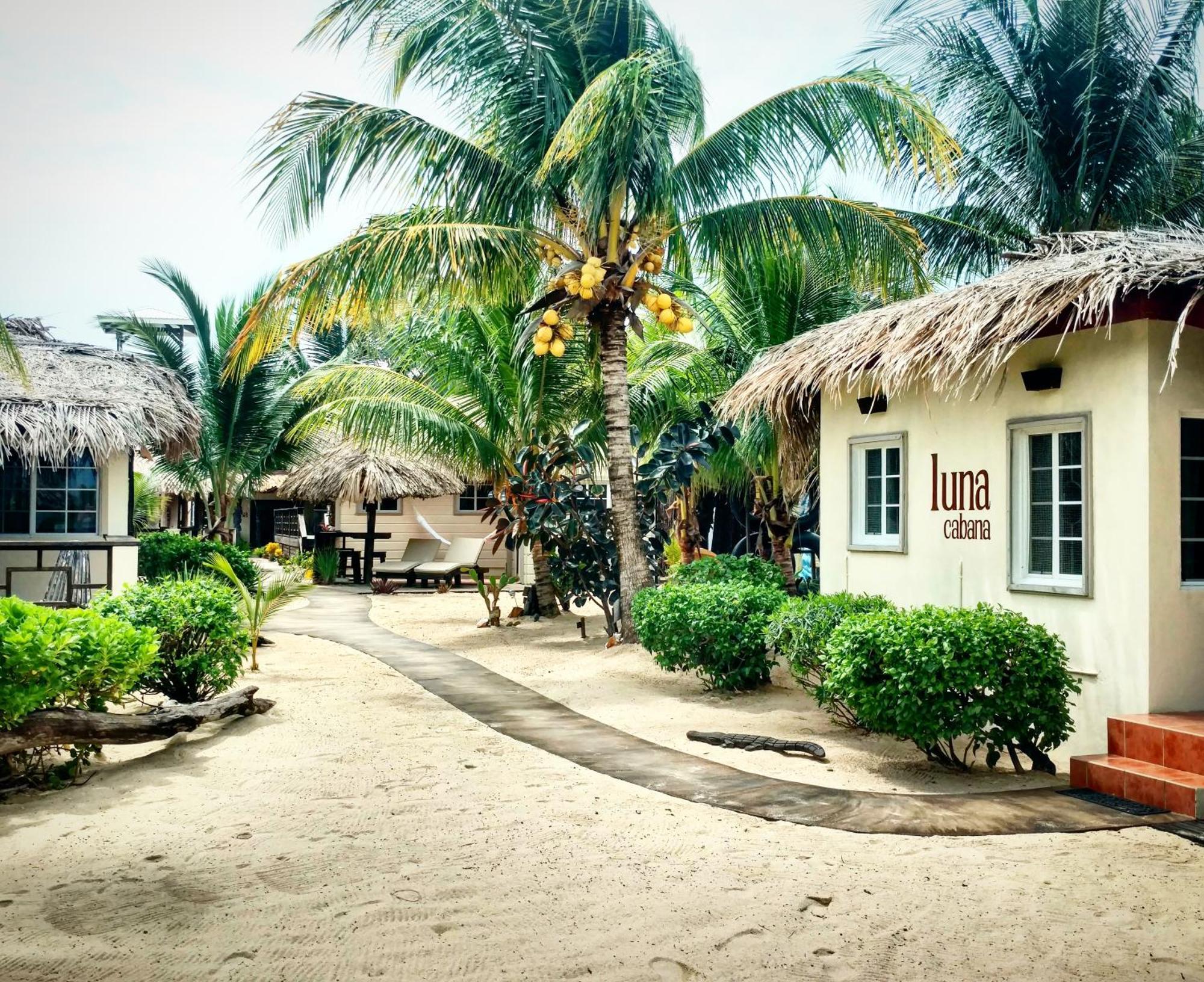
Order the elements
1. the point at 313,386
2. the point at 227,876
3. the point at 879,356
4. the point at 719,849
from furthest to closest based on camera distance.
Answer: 1. the point at 313,386
2. the point at 879,356
3. the point at 719,849
4. the point at 227,876

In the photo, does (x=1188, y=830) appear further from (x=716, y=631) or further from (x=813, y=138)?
(x=813, y=138)

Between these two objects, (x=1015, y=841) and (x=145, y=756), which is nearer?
(x=1015, y=841)

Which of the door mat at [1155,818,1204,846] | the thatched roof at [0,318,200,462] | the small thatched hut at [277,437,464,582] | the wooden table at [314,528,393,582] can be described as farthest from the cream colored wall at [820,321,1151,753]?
the wooden table at [314,528,393,582]

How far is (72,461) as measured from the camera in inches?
476

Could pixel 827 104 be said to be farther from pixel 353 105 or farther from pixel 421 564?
pixel 421 564

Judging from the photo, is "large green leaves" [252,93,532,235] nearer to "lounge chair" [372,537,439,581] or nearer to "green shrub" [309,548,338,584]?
"lounge chair" [372,537,439,581]

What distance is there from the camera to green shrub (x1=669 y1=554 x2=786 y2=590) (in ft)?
31.7

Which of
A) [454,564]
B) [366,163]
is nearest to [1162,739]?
[366,163]

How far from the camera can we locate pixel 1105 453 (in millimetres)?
5965

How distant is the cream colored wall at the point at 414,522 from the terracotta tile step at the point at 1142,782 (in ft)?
61.0

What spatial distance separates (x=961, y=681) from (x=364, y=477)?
1585cm

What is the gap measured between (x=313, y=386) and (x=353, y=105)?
14.9 feet

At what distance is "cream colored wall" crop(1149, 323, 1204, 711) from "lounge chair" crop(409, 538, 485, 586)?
14.0 meters


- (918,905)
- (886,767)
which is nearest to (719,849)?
(918,905)
